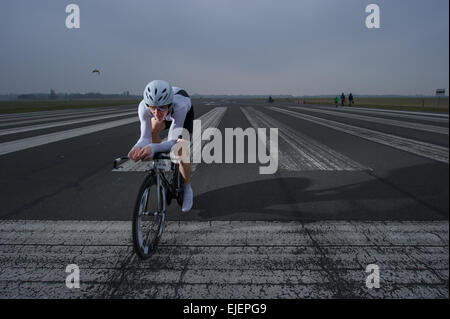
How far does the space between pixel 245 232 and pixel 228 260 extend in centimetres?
55

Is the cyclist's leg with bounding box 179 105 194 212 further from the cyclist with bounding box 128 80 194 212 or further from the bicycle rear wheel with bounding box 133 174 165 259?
the bicycle rear wheel with bounding box 133 174 165 259

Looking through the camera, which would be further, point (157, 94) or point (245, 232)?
point (245, 232)

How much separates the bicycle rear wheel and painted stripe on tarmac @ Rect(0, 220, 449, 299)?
122mm

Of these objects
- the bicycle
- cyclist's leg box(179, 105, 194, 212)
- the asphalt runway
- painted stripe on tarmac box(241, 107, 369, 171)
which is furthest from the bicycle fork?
painted stripe on tarmac box(241, 107, 369, 171)

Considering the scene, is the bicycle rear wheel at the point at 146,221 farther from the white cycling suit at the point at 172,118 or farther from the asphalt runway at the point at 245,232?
the white cycling suit at the point at 172,118

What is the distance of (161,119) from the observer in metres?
2.59

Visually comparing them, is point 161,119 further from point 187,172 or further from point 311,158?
point 311,158

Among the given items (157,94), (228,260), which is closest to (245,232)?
(228,260)

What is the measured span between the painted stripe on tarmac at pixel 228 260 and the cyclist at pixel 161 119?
890mm

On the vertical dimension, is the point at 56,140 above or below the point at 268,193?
above

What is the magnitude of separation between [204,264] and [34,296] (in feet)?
4.23

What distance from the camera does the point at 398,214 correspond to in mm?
3275
